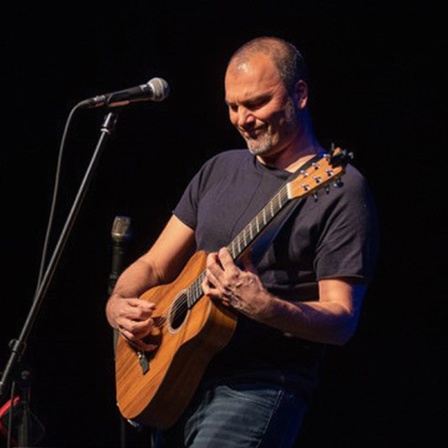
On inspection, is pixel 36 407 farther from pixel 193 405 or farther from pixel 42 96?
pixel 193 405

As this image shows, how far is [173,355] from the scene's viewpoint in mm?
2895

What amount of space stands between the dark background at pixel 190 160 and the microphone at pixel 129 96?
107cm

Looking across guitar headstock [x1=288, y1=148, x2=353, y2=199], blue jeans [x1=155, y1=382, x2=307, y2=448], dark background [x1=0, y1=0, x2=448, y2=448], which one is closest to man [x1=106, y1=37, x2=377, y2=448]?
blue jeans [x1=155, y1=382, x2=307, y2=448]

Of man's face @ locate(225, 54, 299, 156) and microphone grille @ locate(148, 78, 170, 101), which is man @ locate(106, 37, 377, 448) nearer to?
man's face @ locate(225, 54, 299, 156)

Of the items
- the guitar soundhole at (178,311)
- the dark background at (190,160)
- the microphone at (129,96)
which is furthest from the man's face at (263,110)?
the dark background at (190,160)

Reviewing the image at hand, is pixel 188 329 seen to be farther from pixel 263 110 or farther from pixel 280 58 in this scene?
pixel 280 58

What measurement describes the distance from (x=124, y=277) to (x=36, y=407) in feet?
5.20

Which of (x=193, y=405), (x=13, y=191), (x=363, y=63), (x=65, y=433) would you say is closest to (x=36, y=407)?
(x=65, y=433)

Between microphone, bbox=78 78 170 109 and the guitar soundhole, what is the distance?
2.11 ft

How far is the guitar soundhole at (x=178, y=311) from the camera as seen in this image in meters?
3.03

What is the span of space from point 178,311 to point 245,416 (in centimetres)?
42

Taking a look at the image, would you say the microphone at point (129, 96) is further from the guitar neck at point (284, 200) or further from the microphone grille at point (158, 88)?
the guitar neck at point (284, 200)

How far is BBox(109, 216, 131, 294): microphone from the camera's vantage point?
361 cm

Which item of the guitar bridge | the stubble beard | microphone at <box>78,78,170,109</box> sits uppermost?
microphone at <box>78,78,170,109</box>
